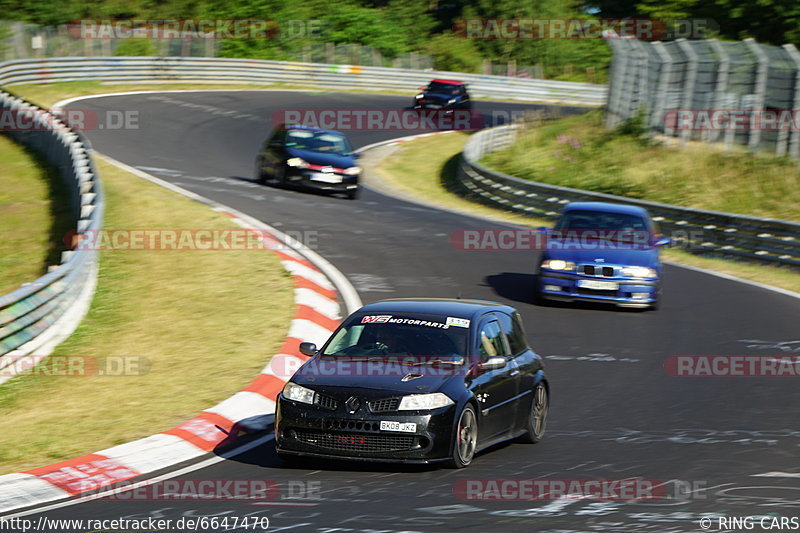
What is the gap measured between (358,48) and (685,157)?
31.1m

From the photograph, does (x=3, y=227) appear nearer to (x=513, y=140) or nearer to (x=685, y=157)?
(x=685, y=157)

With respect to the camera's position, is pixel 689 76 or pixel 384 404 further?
pixel 689 76

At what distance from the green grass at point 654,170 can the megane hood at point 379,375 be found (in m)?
21.6

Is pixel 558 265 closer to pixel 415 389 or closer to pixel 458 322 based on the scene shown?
pixel 458 322

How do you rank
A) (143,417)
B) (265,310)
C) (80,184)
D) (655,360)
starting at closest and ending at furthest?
(143,417) → (655,360) → (265,310) → (80,184)

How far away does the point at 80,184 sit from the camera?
19078 millimetres

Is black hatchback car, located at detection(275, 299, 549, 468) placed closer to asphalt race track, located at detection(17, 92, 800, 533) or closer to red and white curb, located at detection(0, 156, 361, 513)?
asphalt race track, located at detection(17, 92, 800, 533)

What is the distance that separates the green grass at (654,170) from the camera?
29453 mm

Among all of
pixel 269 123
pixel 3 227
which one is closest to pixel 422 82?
pixel 269 123

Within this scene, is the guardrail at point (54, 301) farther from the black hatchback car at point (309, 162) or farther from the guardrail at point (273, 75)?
the guardrail at point (273, 75)

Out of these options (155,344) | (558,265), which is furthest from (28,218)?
(558,265)

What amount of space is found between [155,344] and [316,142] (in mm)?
14769

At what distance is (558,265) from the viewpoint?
17.0 meters

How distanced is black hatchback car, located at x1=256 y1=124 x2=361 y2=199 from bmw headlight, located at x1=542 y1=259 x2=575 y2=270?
401 inches
